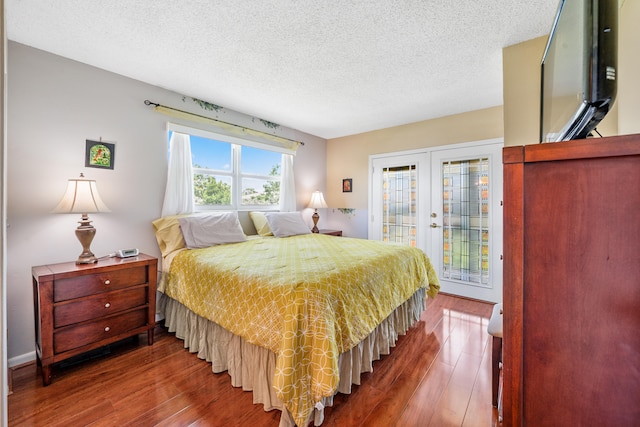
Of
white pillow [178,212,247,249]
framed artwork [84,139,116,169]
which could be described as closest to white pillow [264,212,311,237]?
white pillow [178,212,247,249]

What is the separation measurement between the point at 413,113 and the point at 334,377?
3206 millimetres

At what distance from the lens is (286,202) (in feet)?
13.0

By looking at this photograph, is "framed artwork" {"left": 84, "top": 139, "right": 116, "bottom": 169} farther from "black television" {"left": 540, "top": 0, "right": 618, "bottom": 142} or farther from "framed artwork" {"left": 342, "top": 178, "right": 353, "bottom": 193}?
"framed artwork" {"left": 342, "top": 178, "right": 353, "bottom": 193}

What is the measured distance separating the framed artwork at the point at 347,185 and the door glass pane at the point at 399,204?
0.63m

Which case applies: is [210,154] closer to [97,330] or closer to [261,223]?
[261,223]

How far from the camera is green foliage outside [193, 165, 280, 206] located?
10.1 ft

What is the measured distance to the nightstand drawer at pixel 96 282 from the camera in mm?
1765

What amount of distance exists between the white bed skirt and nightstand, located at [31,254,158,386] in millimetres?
316

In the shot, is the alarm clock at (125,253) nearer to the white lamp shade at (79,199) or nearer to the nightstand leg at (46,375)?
the white lamp shade at (79,199)

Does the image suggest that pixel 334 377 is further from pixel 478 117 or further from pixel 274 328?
pixel 478 117

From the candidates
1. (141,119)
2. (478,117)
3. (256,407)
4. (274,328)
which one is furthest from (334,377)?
(478,117)

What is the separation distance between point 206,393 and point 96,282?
115cm

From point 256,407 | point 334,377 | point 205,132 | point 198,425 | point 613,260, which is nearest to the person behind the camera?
point 613,260

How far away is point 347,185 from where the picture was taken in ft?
14.9
